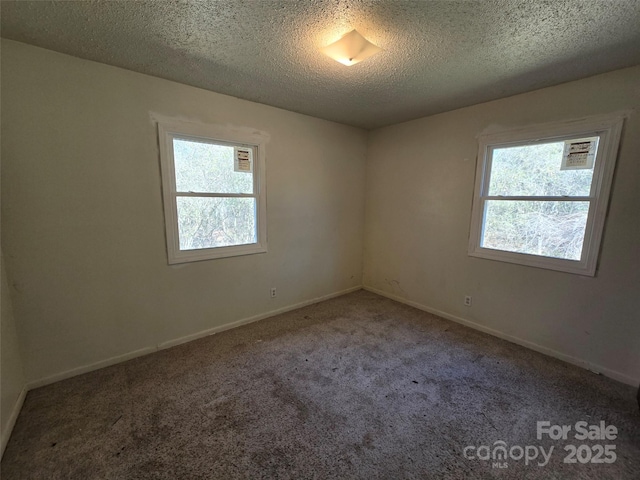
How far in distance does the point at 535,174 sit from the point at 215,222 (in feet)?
10.4

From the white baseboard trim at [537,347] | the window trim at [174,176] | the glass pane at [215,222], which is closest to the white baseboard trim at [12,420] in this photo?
the window trim at [174,176]

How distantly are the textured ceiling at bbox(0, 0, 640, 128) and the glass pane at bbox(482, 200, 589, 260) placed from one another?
3.48 ft

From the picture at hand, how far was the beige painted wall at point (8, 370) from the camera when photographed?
1.58 metres

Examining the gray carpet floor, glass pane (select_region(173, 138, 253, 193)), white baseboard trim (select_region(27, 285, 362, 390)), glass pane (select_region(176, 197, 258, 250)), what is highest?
glass pane (select_region(173, 138, 253, 193))

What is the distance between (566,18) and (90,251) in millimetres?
3482

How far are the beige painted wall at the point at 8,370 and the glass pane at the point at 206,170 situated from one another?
1.36m

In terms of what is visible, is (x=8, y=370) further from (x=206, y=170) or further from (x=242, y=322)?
(x=206, y=170)

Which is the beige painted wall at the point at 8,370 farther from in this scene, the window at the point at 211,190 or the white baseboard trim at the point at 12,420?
the window at the point at 211,190

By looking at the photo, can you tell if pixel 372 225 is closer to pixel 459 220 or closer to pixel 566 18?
pixel 459 220

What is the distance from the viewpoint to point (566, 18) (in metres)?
1.45

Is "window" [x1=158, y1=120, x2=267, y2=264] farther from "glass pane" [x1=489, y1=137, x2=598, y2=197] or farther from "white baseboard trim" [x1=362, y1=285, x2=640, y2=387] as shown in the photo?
"glass pane" [x1=489, y1=137, x2=598, y2=197]

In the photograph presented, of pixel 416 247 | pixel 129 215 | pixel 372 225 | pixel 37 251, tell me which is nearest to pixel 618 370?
pixel 416 247

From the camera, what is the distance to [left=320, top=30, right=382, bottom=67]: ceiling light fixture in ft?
5.23

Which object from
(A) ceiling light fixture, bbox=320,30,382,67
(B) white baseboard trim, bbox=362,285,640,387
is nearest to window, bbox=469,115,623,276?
(B) white baseboard trim, bbox=362,285,640,387
